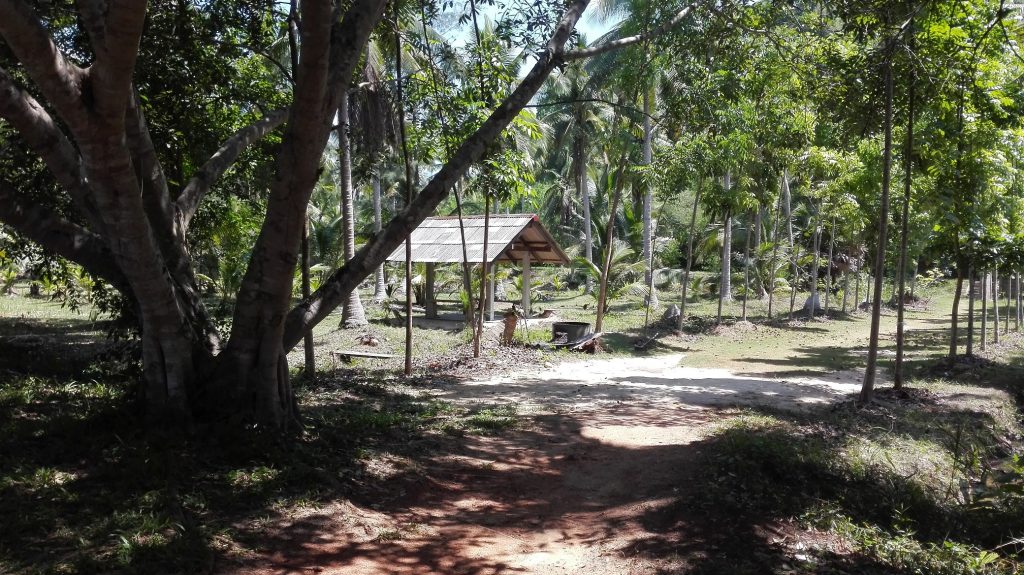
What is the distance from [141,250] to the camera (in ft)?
19.3

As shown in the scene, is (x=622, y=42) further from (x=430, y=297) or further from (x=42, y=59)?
(x=430, y=297)

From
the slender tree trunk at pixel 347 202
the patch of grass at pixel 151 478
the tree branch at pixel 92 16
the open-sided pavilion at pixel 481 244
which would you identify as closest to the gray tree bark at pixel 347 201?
the slender tree trunk at pixel 347 202

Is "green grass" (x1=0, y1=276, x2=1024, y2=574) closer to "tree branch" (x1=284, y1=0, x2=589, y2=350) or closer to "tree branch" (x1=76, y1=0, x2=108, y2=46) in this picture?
"tree branch" (x1=284, y1=0, x2=589, y2=350)

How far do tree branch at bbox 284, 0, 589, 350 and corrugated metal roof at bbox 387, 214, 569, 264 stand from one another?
46.3 ft

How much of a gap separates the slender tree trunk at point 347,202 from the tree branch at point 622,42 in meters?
2.57

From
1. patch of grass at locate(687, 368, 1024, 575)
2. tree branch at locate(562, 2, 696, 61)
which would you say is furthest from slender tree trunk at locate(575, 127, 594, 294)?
tree branch at locate(562, 2, 696, 61)

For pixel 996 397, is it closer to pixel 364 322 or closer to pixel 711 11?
pixel 711 11

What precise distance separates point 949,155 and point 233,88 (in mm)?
11758

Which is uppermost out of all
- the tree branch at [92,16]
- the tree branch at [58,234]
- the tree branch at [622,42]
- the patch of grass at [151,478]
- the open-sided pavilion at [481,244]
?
the tree branch at [622,42]

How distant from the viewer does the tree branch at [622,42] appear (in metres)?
7.56

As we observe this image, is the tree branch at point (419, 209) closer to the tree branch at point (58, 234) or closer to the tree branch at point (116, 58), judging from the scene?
the tree branch at point (58, 234)

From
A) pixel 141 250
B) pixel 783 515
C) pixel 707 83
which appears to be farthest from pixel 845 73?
pixel 141 250

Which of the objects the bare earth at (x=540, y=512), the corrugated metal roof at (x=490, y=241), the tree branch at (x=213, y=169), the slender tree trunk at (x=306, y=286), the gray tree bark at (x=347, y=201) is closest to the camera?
the bare earth at (x=540, y=512)

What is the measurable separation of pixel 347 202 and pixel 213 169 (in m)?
8.49
